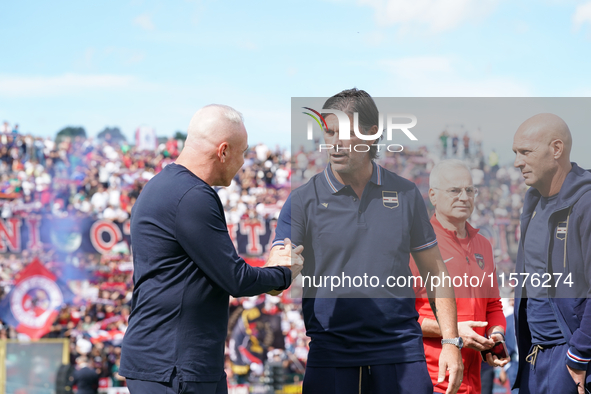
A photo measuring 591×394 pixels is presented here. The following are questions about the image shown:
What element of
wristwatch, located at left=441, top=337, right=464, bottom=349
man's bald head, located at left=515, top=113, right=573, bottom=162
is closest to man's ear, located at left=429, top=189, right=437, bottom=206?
man's bald head, located at left=515, top=113, right=573, bottom=162

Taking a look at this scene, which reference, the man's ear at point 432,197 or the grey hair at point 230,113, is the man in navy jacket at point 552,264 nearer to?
the man's ear at point 432,197

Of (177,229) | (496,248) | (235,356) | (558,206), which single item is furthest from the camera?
(235,356)

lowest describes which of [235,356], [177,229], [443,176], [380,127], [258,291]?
[235,356]

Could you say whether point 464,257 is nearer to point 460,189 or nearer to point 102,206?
point 460,189

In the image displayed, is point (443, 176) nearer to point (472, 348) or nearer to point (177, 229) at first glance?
point (472, 348)

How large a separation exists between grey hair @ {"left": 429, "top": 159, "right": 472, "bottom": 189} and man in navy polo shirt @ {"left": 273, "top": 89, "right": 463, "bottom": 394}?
283 millimetres

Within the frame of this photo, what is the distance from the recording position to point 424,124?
3.25m

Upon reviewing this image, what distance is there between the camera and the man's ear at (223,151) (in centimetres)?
245

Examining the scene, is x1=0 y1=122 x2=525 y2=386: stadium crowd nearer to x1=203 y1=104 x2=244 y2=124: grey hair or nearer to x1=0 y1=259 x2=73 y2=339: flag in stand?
x1=0 y1=259 x2=73 y2=339: flag in stand

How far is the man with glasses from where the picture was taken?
3254 mm

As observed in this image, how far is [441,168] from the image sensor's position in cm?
328

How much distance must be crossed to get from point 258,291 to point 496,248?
1.67 m

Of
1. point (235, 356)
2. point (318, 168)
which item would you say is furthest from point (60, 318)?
point (318, 168)

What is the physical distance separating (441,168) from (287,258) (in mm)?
1194
